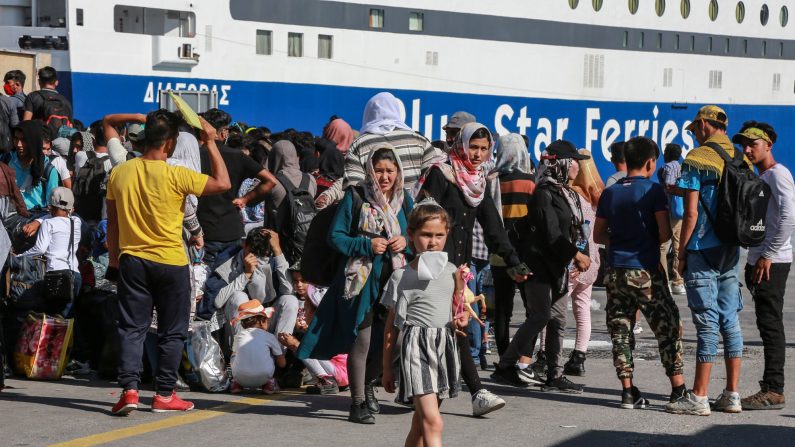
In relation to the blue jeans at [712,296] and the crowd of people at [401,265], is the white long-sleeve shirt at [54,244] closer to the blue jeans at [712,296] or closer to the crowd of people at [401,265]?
the crowd of people at [401,265]

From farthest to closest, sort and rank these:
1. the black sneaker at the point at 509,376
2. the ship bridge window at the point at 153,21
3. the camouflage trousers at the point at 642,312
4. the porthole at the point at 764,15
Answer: the porthole at the point at 764,15
the ship bridge window at the point at 153,21
the black sneaker at the point at 509,376
the camouflage trousers at the point at 642,312

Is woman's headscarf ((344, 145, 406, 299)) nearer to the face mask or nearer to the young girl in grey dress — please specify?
the young girl in grey dress

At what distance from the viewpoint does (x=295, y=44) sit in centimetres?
3294

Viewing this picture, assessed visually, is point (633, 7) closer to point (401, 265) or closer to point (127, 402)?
point (401, 265)

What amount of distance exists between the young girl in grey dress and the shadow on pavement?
1.04 m

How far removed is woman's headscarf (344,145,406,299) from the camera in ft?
22.7

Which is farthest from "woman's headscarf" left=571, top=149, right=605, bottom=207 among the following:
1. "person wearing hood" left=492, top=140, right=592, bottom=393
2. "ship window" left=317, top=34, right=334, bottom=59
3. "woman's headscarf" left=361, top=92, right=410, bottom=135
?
"ship window" left=317, top=34, right=334, bottom=59

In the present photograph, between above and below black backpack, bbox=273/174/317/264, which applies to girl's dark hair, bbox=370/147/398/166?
above

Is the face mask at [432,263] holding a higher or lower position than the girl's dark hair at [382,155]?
lower

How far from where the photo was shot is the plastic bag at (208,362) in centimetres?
795


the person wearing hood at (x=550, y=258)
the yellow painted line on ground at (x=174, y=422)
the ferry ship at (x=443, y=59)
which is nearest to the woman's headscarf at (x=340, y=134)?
the person wearing hood at (x=550, y=258)

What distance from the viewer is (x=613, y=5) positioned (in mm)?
39562

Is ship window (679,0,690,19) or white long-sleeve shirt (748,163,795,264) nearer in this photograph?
white long-sleeve shirt (748,163,795,264)

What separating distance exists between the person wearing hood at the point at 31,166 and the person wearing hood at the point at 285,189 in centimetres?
158
